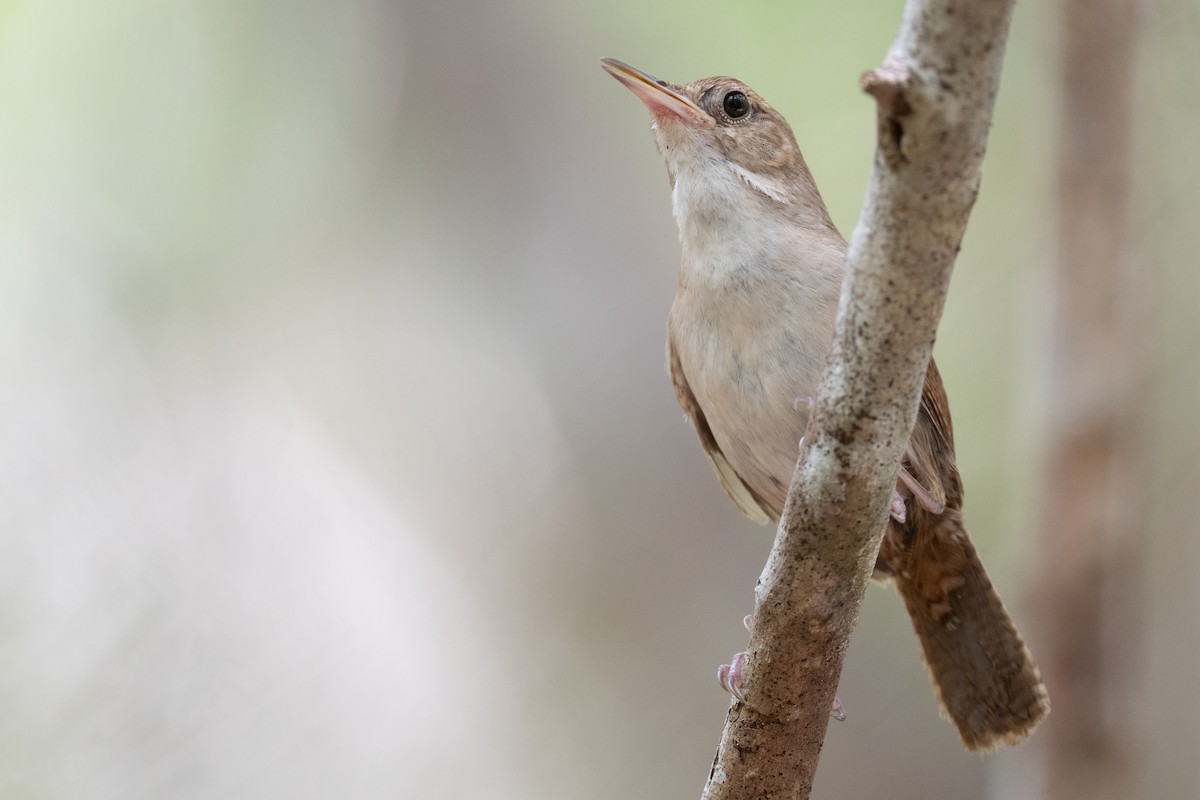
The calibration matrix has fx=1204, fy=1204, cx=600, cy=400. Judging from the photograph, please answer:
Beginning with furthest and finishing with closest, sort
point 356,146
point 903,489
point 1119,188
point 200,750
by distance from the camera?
point 356,146
point 1119,188
point 200,750
point 903,489

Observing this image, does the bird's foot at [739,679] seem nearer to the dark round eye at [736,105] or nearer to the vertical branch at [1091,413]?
the dark round eye at [736,105]

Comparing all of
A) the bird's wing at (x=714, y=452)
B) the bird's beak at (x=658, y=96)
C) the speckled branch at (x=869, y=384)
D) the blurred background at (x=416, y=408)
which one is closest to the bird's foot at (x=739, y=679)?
the speckled branch at (x=869, y=384)

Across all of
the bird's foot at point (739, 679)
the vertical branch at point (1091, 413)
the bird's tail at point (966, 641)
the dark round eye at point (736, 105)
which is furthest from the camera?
the vertical branch at point (1091, 413)

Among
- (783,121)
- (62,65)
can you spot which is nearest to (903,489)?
(783,121)

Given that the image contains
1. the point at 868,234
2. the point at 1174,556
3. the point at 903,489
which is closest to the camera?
the point at 868,234

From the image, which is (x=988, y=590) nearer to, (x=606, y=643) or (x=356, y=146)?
(x=606, y=643)

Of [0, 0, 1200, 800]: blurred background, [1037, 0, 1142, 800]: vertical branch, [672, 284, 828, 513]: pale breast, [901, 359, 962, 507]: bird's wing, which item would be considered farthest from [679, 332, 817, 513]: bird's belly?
[1037, 0, 1142, 800]: vertical branch
